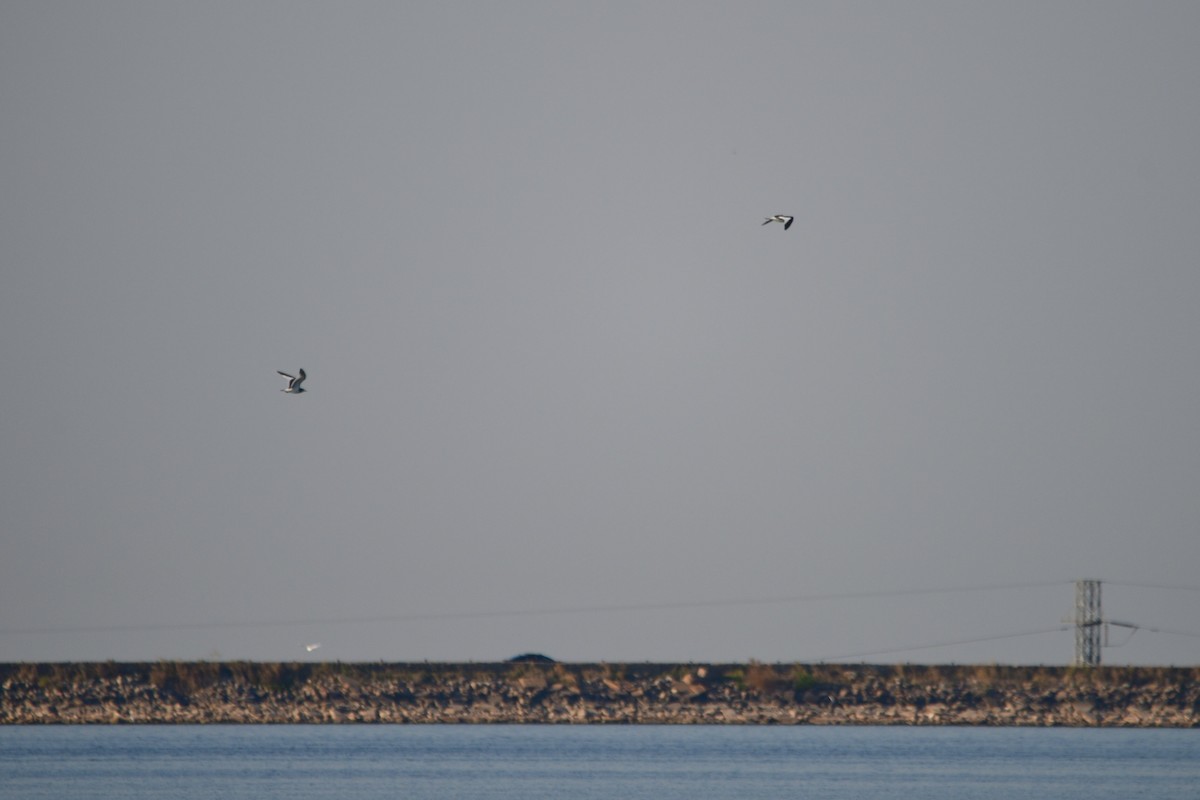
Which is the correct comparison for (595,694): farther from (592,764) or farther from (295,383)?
(295,383)

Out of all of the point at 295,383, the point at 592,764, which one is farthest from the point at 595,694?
the point at 295,383

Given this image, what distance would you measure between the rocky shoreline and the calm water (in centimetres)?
102

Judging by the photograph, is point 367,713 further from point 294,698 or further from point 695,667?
point 695,667

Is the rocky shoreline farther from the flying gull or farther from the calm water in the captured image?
the flying gull

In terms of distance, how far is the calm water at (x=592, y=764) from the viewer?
66688mm

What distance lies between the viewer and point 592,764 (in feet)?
247

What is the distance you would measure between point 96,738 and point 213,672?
772 centimetres

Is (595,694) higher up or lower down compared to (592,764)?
higher up

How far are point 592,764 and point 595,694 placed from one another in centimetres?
1314

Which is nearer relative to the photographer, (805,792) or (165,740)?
(805,792)

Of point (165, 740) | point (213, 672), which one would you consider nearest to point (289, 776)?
point (165, 740)

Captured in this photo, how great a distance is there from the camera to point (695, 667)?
8869 centimetres

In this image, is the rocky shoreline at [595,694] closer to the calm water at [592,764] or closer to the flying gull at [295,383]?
the calm water at [592,764]

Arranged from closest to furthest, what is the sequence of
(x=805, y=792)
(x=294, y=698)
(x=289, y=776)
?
(x=805, y=792) < (x=289, y=776) < (x=294, y=698)
